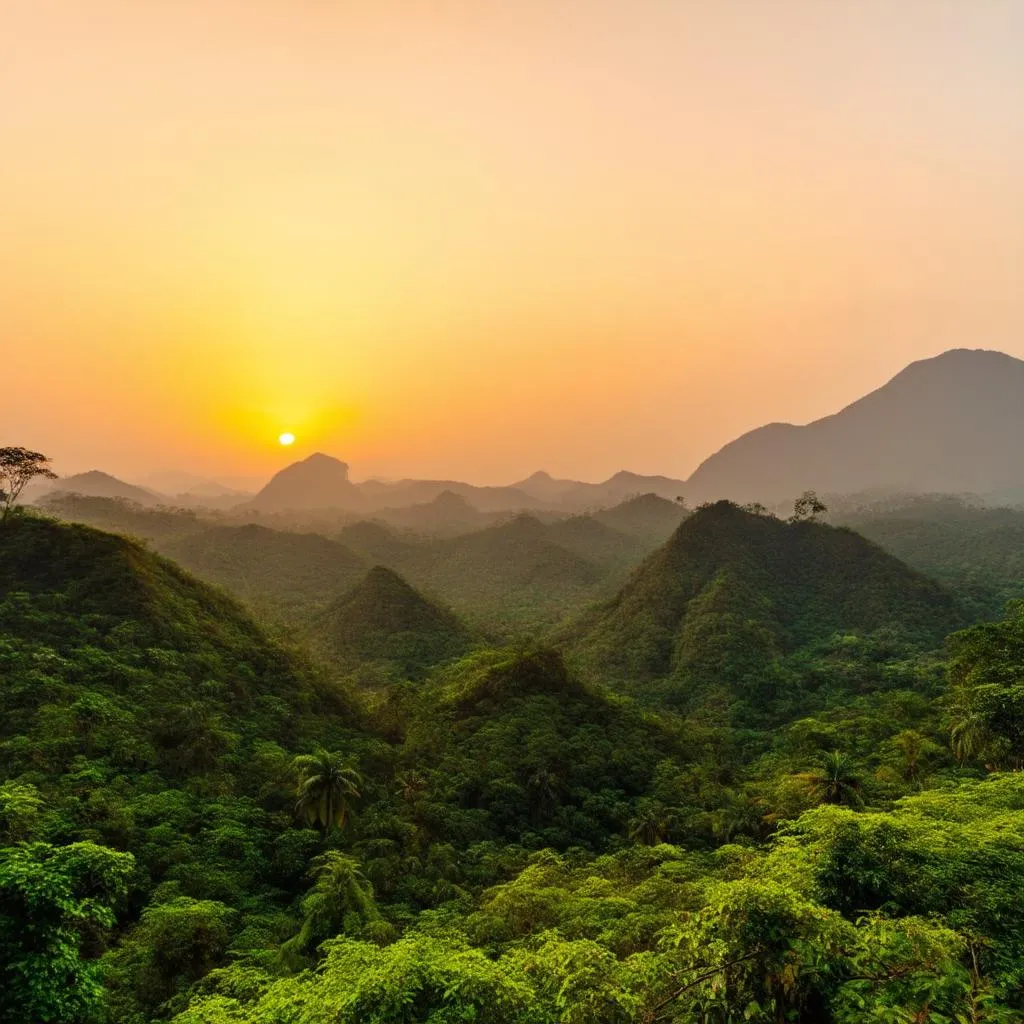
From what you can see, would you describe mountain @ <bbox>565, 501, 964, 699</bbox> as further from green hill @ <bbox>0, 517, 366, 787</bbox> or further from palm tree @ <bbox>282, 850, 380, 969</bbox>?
palm tree @ <bbox>282, 850, 380, 969</bbox>

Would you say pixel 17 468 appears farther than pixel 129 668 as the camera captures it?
Yes

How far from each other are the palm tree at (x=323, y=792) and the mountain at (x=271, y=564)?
83096 mm

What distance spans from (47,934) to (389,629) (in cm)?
7925

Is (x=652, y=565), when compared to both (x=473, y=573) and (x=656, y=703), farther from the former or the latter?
(x=473, y=573)

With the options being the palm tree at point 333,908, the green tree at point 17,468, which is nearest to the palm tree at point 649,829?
the palm tree at point 333,908

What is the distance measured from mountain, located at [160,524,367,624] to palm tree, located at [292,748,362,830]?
273ft

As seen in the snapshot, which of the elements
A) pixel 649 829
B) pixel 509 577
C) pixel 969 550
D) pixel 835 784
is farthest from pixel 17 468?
pixel 969 550

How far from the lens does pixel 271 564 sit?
481ft

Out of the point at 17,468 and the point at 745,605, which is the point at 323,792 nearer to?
the point at 17,468

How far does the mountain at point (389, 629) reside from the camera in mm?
81375

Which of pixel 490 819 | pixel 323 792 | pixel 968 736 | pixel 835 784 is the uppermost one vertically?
pixel 323 792

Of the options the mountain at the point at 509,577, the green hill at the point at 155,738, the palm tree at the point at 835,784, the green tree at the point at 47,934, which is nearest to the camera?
the green tree at the point at 47,934

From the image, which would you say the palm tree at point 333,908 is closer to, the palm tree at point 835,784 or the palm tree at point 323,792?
the palm tree at point 323,792

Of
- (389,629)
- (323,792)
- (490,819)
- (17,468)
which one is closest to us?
(323,792)
